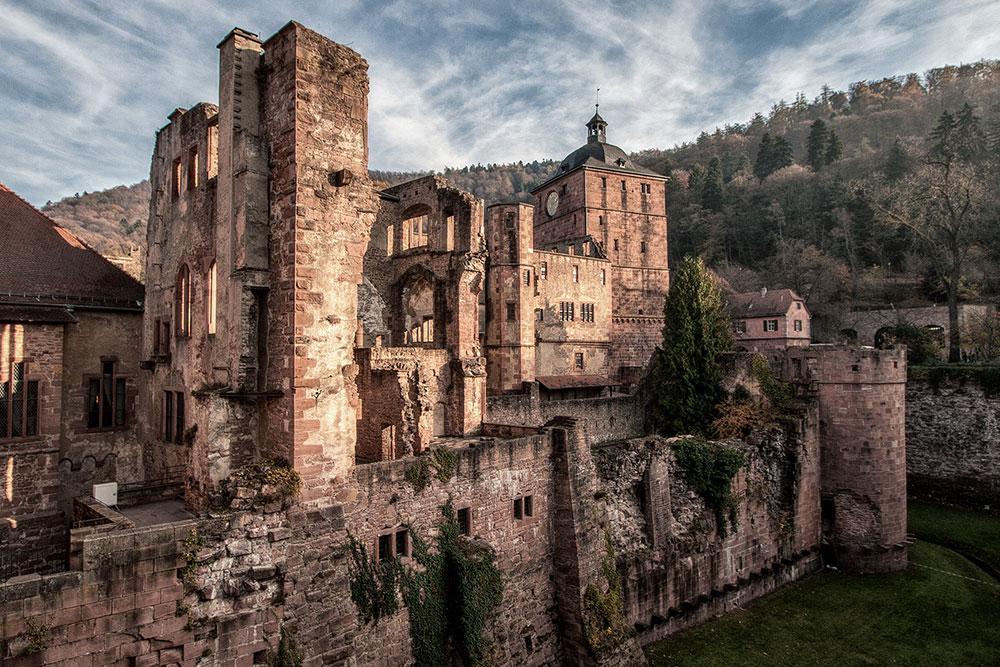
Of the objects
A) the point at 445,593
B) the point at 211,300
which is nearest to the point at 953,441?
the point at 445,593

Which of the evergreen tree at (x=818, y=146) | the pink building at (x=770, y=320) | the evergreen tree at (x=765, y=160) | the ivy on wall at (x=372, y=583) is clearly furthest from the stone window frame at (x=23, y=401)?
the evergreen tree at (x=765, y=160)

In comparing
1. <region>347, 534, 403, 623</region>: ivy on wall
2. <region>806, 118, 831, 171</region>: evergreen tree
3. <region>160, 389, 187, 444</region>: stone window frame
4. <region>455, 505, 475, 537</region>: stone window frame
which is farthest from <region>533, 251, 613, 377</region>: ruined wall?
<region>806, 118, 831, 171</region>: evergreen tree

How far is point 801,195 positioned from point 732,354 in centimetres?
4368

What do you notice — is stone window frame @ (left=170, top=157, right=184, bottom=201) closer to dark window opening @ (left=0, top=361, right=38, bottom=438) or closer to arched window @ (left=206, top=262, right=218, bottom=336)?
arched window @ (left=206, top=262, right=218, bottom=336)

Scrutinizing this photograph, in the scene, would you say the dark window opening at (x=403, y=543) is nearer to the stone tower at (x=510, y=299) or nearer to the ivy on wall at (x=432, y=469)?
the ivy on wall at (x=432, y=469)

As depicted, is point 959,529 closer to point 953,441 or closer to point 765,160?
point 953,441

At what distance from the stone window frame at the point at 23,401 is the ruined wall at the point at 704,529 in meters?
13.7

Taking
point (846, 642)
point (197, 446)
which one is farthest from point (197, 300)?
point (846, 642)

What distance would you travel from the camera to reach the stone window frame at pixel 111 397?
14329 mm

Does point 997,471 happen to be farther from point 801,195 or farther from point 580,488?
point 801,195

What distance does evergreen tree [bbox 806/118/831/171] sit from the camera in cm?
6914

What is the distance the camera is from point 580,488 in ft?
50.1

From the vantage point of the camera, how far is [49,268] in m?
14.5

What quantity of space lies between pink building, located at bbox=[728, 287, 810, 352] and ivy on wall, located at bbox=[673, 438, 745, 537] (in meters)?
29.0
